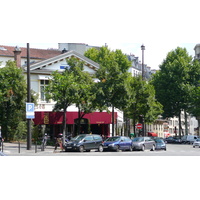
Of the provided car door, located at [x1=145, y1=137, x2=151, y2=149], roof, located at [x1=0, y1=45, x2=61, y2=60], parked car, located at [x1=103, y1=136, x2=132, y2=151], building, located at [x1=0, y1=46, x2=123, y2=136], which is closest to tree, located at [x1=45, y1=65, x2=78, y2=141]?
parked car, located at [x1=103, y1=136, x2=132, y2=151]

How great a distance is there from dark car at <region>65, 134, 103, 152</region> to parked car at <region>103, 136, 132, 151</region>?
860 millimetres

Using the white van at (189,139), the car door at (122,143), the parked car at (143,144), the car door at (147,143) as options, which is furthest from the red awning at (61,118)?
the white van at (189,139)

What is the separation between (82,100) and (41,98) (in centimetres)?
940

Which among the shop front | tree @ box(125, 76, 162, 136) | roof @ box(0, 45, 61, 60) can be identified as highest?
roof @ box(0, 45, 61, 60)

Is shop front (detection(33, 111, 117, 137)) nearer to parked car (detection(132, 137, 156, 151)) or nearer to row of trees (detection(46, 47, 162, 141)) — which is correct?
row of trees (detection(46, 47, 162, 141))

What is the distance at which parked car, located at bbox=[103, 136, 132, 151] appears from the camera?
3866 cm

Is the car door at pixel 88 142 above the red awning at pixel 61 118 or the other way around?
the other way around

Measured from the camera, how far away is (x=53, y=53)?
80375 millimetres

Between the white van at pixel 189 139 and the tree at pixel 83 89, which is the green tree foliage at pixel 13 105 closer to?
the tree at pixel 83 89

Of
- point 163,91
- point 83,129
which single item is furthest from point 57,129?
point 163,91

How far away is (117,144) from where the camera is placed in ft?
128

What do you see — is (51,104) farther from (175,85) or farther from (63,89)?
(175,85)

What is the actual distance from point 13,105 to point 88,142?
466 inches

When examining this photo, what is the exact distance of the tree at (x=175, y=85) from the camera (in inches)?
3004
